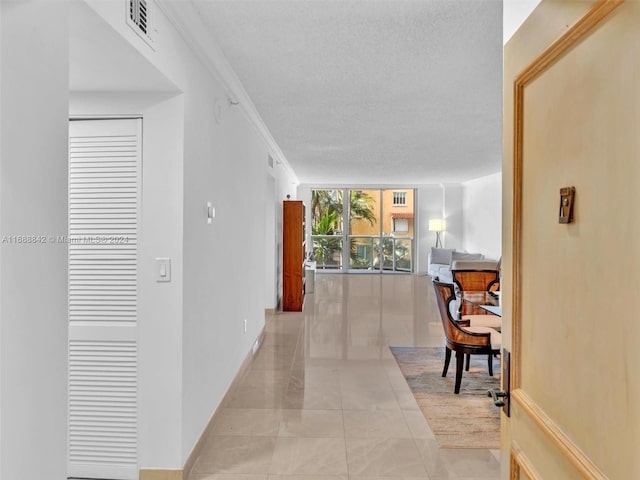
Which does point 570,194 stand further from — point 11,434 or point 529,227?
point 11,434

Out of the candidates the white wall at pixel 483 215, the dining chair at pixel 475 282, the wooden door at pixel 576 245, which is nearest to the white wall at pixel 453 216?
the white wall at pixel 483 215

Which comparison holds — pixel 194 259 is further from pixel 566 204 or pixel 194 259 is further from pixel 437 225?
pixel 437 225

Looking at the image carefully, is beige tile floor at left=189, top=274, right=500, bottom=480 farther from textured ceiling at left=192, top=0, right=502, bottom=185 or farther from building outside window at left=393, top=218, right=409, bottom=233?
→ building outside window at left=393, top=218, right=409, bottom=233

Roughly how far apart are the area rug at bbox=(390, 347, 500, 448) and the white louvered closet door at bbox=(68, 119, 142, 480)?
6.47 feet

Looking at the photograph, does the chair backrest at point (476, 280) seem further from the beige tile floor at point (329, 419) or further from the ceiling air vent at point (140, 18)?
the ceiling air vent at point (140, 18)

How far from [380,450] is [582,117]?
2.47 meters

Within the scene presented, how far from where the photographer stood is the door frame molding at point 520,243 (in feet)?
2.87

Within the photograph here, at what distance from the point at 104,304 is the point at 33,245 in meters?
1.38

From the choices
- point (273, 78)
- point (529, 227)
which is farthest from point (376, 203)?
point (529, 227)

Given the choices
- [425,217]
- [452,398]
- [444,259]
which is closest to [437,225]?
[425,217]

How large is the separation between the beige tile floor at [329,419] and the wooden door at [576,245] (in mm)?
1543

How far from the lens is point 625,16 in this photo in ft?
2.55

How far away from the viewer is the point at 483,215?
10.1 metres

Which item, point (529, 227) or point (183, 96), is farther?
point (183, 96)
